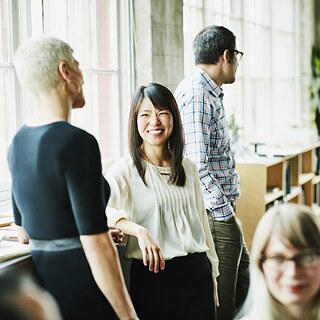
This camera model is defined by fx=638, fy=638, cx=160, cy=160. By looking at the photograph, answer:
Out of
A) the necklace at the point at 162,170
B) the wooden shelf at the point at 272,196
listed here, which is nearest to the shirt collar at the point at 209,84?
the necklace at the point at 162,170

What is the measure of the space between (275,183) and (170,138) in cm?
309

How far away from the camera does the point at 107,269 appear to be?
1.58 m

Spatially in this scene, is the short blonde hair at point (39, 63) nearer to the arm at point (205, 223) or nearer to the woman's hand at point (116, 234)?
the woman's hand at point (116, 234)

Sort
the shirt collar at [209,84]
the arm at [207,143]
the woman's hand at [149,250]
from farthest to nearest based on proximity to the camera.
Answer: the shirt collar at [209,84], the arm at [207,143], the woman's hand at [149,250]

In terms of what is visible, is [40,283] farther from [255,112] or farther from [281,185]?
[255,112]

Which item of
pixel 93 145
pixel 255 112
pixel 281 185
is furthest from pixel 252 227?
pixel 93 145

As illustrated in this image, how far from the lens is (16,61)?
5.27 feet

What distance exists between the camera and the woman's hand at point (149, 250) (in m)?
2.10

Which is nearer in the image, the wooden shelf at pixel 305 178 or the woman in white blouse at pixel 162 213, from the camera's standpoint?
the woman in white blouse at pixel 162 213

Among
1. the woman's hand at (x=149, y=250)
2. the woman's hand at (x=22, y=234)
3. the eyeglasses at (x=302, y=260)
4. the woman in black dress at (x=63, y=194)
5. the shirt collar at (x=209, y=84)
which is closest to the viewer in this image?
the eyeglasses at (x=302, y=260)

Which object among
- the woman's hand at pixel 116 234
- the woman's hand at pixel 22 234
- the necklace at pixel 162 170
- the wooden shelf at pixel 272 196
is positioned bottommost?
the wooden shelf at pixel 272 196

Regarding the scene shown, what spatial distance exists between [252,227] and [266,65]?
2648 millimetres

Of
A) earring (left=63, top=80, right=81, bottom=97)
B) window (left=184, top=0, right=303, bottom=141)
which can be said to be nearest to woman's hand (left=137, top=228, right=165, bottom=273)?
earring (left=63, top=80, right=81, bottom=97)

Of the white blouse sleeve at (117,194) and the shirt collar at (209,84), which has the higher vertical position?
the shirt collar at (209,84)
